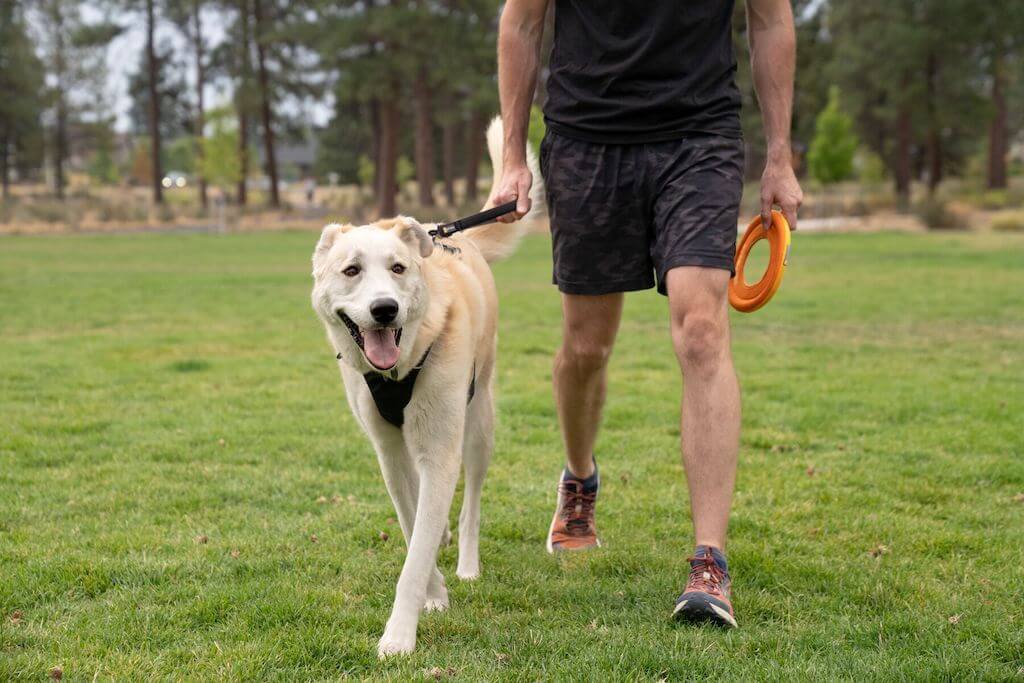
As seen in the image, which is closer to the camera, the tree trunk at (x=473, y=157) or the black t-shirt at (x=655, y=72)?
the black t-shirt at (x=655, y=72)

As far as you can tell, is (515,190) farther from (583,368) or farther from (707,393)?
(707,393)

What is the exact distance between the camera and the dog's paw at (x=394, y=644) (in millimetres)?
3143

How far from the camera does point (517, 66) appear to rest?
413cm

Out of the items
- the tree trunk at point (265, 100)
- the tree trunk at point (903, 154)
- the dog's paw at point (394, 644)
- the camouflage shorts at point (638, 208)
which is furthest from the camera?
the tree trunk at point (265, 100)

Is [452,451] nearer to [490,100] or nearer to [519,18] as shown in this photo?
[519,18]

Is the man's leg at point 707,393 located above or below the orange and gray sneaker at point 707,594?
above

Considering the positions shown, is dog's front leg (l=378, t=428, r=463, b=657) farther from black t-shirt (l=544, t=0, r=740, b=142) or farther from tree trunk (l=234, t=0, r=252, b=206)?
tree trunk (l=234, t=0, r=252, b=206)

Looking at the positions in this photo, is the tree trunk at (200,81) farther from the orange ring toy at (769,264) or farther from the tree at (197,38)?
the orange ring toy at (769,264)

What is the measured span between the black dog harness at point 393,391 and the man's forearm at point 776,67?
156 cm

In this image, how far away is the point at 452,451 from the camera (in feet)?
11.4

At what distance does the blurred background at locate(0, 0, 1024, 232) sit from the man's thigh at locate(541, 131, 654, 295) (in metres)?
22.8

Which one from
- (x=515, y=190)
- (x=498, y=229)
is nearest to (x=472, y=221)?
(x=515, y=190)

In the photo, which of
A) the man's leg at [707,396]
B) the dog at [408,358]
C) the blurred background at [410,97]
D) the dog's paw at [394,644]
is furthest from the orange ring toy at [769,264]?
the blurred background at [410,97]

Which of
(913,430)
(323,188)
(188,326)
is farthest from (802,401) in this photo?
(323,188)
